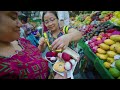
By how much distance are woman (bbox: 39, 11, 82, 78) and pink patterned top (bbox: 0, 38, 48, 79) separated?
226 mm

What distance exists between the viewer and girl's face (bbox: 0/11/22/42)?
2625mm

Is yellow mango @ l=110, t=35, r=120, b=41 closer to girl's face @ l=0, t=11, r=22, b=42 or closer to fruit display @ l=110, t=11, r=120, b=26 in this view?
fruit display @ l=110, t=11, r=120, b=26

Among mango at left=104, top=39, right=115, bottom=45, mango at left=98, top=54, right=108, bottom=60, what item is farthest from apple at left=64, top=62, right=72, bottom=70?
mango at left=104, top=39, right=115, bottom=45

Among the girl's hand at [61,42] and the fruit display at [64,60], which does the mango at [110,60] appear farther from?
the girl's hand at [61,42]

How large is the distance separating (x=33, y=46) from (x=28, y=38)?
0.16 meters

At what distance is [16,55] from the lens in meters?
2.61

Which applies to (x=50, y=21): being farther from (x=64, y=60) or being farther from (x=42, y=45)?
(x=64, y=60)

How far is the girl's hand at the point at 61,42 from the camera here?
2.91 meters

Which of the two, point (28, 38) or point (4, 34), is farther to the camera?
point (28, 38)

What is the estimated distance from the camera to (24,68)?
2.58 m
